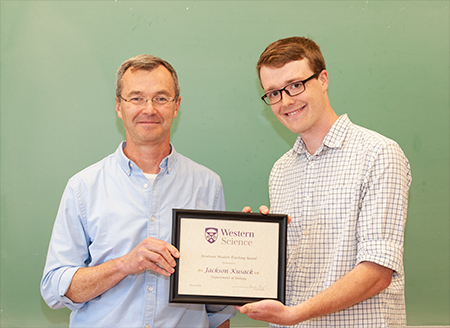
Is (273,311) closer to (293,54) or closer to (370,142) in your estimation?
(370,142)

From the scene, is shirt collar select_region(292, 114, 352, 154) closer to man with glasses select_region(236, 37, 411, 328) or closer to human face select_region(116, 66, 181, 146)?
man with glasses select_region(236, 37, 411, 328)

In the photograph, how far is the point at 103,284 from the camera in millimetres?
1578

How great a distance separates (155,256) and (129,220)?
30 centimetres

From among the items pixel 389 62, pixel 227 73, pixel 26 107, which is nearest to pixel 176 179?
pixel 227 73

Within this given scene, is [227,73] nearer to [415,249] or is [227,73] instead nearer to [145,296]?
[145,296]

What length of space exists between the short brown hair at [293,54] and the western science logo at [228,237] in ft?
2.26

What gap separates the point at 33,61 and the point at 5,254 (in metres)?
1.09

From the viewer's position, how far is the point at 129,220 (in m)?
1.69

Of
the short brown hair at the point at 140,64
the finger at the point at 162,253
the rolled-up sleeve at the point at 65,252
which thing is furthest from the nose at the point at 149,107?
the finger at the point at 162,253

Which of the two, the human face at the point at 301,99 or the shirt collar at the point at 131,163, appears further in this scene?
the shirt collar at the point at 131,163

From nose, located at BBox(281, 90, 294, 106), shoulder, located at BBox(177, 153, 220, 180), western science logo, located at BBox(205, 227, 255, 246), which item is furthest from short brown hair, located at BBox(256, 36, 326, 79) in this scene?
western science logo, located at BBox(205, 227, 255, 246)

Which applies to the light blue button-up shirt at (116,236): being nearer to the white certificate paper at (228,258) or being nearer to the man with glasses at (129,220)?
the man with glasses at (129,220)

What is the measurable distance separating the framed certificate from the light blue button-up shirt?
0.80ft

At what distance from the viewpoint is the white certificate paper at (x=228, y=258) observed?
57.9 inches
